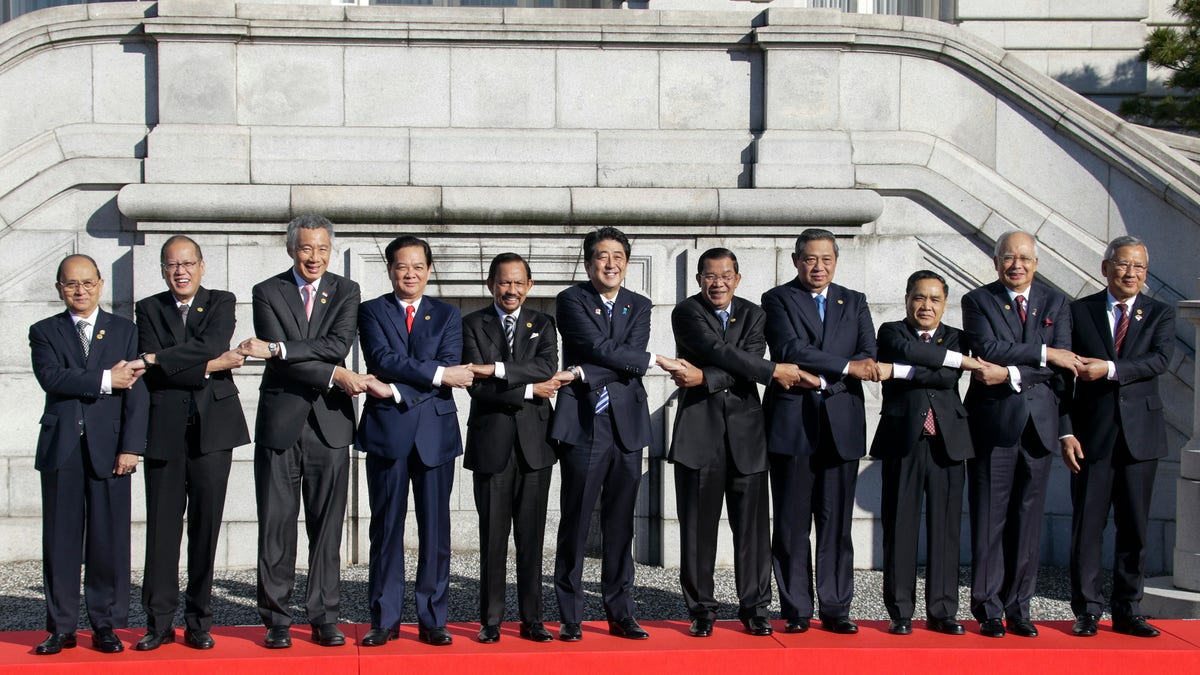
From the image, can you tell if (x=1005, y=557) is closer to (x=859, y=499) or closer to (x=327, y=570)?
(x=859, y=499)

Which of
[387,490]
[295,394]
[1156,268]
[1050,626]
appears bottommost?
[1050,626]

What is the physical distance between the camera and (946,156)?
371 inches

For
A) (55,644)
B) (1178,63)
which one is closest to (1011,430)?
(55,644)

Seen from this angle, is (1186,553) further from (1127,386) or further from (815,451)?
(815,451)

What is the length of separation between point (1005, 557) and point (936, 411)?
2.87 feet

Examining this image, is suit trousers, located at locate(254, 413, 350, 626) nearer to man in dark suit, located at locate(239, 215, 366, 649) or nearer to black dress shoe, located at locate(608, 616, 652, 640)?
man in dark suit, located at locate(239, 215, 366, 649)

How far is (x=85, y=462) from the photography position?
21.6ft

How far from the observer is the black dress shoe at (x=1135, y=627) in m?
7.09

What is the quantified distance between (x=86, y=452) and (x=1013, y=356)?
15.0ft

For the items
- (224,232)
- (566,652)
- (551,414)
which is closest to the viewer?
(566,652)

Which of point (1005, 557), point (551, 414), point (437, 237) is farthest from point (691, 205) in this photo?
point (1005, 557)

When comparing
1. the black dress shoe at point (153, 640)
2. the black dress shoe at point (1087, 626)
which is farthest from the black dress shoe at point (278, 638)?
the black dress shoe at point (1087, 626)

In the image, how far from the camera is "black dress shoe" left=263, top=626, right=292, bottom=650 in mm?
6562

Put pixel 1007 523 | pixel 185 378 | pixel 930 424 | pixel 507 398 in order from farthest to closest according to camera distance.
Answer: pixel 1007 523 → pixel 930 424 → pixel 507 398 → pixel 185 378
